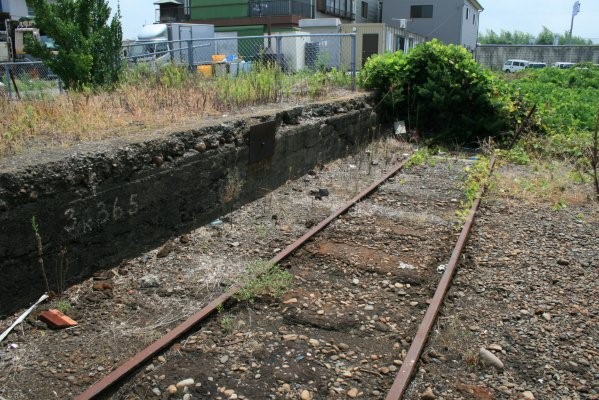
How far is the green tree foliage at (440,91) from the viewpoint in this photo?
39.8 ft

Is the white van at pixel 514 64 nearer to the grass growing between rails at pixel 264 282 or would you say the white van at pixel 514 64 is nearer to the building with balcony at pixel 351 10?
the building with balcony at pixel 351 10

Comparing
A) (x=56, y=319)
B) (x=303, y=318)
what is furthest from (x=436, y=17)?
(x=56, y=319)

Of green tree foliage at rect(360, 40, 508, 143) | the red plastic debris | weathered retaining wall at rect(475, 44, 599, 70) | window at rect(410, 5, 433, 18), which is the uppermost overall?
window at rect(410, 5, 433, 18)

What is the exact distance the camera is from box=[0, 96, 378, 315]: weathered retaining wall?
4219 millimetres

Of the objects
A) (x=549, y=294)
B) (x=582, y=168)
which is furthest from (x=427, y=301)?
(x=582, y=168)

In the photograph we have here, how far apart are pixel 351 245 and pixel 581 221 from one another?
3248 mm

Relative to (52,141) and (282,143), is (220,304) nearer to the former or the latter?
(52,141)

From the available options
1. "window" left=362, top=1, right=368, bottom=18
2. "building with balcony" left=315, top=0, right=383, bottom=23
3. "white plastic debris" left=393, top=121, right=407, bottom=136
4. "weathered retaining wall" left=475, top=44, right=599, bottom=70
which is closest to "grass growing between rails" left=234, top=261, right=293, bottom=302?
"white plastic debris" left=393, top=121, right=407, bottom=136

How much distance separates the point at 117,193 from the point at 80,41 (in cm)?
648

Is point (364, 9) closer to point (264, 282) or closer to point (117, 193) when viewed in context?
point (117, 193)

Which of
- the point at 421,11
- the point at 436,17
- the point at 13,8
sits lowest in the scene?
the point at 13,8

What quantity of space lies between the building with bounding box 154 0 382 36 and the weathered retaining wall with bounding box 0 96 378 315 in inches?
1285

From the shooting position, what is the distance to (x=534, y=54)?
176 feet

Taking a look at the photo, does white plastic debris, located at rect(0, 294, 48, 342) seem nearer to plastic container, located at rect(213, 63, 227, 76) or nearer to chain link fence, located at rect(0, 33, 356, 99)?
chain link fence, located at rect(0, 33, 356, 99)
